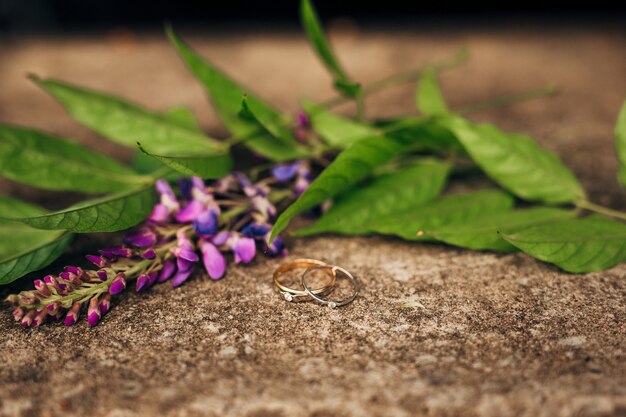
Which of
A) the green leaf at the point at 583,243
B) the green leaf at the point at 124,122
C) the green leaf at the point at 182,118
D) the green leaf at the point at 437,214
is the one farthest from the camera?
the green leaf at the point at 182,118

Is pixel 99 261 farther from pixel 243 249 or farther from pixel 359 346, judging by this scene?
pixel 359 346

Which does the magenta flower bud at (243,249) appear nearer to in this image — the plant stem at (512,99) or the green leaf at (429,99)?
the green leaf at (429,99)

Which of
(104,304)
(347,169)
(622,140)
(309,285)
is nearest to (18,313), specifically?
(104,304)

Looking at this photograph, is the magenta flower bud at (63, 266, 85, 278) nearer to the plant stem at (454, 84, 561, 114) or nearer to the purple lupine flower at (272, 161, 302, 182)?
the purple lupine flower at (272, 161, 302, 182)

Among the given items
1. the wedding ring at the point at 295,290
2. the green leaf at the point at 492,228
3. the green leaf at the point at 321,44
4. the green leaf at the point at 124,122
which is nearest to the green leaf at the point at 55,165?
the green leaf at the point at 124,122

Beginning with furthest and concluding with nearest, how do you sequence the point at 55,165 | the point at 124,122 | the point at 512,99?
the point at 512,99
the point at 124,122
the point at 55,165

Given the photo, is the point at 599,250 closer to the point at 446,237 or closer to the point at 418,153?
the point at 446,237
